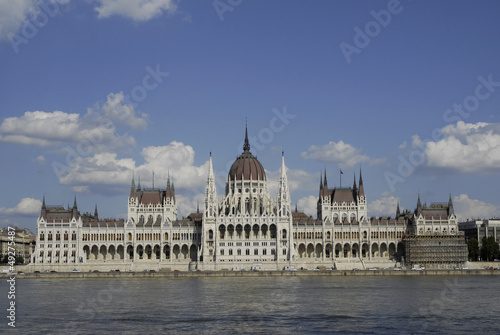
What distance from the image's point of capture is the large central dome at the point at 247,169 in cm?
16562

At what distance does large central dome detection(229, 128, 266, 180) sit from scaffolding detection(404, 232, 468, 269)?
37.9 m

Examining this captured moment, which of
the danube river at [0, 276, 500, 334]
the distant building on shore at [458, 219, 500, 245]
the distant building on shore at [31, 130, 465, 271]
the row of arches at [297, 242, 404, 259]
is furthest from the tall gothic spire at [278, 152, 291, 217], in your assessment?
the distant building on shore at [458, 219, 500, 245]

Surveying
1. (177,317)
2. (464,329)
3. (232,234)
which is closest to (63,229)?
(232,234)

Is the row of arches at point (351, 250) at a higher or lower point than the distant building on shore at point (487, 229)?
lower

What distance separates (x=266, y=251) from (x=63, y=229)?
1795 inches

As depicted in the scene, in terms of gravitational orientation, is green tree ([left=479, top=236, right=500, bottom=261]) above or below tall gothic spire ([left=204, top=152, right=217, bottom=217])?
below

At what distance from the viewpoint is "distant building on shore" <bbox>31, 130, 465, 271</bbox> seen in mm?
152250

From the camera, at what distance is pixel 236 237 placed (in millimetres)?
153000

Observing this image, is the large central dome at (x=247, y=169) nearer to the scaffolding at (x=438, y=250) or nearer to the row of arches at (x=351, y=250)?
the row of arches at (x=351, y=250)

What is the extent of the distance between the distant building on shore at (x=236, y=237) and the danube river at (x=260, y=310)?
Result: 5259cm

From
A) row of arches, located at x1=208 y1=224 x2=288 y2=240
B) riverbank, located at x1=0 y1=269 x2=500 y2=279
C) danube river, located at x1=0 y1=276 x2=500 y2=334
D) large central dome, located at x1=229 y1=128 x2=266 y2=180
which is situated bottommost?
danube river, located at x1=0 y1=276 x2=500 y2=334

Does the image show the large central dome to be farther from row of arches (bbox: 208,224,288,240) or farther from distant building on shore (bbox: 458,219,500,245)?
distant building on shore (bbox: 458,219,500,245)

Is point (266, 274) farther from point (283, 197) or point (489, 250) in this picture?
point (489, 250)

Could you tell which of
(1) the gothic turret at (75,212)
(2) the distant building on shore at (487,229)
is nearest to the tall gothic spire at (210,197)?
(1) the gothic turret at (75,212)
